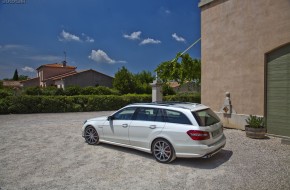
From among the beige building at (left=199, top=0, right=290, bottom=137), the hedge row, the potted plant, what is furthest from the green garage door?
the hedge row

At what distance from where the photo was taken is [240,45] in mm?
9516

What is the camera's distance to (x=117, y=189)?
4246 millimetres

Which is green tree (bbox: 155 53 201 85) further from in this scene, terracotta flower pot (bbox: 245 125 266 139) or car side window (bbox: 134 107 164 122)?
car side window (bbox: 134 107 164 122)

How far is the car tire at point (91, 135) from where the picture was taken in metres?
7.32

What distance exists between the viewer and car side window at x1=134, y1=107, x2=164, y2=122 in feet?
19.4

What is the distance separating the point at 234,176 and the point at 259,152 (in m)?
2.17

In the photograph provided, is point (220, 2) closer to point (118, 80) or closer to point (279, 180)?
point (279, 180)

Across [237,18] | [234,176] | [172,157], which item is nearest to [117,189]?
[172,157]

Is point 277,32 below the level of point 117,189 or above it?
above

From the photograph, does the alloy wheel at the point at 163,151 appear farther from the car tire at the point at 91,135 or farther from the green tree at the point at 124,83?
the green tree at the point at 124,83

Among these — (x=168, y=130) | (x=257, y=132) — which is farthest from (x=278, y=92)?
(x=168, y=130)

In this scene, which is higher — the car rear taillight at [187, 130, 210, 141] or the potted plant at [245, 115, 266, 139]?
the car rear taillight at [187, 130, 210, 141]

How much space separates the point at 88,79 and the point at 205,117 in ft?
117

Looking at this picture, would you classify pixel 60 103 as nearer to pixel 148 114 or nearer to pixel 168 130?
pixel 148 114
